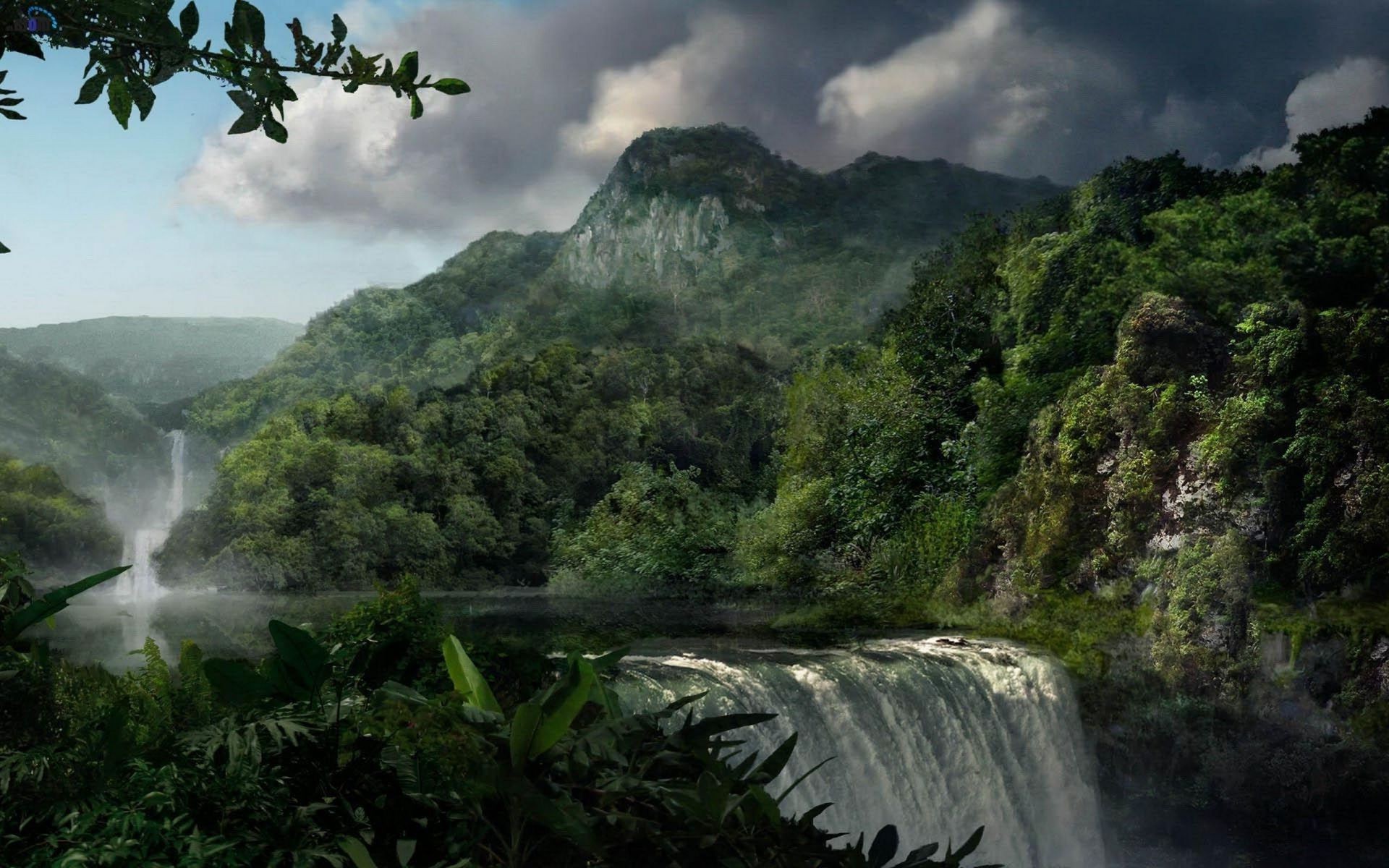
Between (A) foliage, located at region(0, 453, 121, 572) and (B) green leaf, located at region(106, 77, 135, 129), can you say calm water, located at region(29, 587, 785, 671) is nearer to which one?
(A) foliage, located at region(0, 453, 121, 572)

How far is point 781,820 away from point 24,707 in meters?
0.62

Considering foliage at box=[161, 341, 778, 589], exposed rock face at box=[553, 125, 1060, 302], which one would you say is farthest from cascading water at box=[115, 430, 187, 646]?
exposed rock face at box=[553, 125, 1060, 302]

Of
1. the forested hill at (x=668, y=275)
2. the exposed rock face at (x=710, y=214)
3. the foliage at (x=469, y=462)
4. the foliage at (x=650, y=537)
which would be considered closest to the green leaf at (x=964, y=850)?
the foliage at (x=469, y=462)

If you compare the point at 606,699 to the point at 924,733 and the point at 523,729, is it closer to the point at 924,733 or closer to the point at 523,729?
the point at 523,729

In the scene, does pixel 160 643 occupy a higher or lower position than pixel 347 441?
lower

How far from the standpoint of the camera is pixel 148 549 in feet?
30.5

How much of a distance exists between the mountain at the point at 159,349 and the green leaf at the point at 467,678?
1004 cm

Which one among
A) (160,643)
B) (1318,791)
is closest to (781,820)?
(1318,791)

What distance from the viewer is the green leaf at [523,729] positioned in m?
0.90

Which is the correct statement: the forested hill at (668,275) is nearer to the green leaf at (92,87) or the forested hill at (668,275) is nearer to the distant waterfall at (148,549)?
the distant waterfall at (148,549)

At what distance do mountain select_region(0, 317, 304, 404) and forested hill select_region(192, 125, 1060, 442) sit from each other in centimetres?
23

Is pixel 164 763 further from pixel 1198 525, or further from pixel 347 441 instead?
pixel 347 441

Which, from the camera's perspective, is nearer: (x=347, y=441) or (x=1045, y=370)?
(x=1045, y=370)

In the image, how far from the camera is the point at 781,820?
0.92 metres
